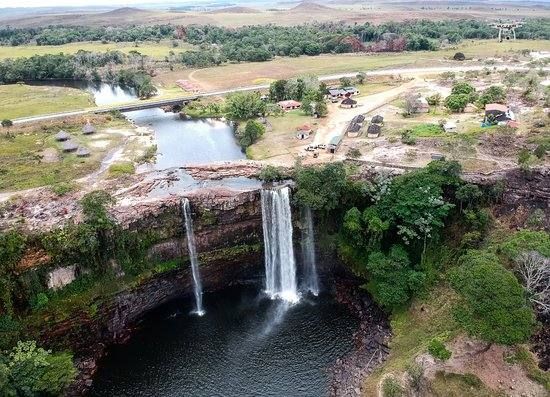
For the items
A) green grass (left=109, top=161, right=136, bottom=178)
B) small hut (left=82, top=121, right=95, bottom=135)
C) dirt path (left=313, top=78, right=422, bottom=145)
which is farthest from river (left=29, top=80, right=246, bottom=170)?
dirt path (left=313, top=78, right=422, bottom=145)

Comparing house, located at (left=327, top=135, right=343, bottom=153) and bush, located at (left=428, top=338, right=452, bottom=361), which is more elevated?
house, located at (left=327, top=135, right=343, bottom=153)

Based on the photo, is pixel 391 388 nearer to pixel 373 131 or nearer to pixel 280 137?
pixel 373 131

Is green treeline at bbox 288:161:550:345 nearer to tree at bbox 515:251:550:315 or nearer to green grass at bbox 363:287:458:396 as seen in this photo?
tree at bbox 515:251:550:315

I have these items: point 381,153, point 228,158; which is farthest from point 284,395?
point 228,158

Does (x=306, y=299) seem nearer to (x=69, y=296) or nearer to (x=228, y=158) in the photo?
(x=69, y=296)

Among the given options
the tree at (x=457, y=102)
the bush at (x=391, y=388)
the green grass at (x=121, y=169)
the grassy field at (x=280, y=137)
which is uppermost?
the tree at (x=457, y=102)

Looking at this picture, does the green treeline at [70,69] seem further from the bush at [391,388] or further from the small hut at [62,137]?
the bush at [391,388]

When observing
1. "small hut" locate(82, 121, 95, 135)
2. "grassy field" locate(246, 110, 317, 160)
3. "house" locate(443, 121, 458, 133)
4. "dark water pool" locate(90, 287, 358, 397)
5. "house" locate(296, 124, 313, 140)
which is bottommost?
"dark water pool" locate(90, 287, 358, 397)

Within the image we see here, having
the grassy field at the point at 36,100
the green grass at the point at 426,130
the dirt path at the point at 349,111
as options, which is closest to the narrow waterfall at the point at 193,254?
the dirt path at the point at 349,111
